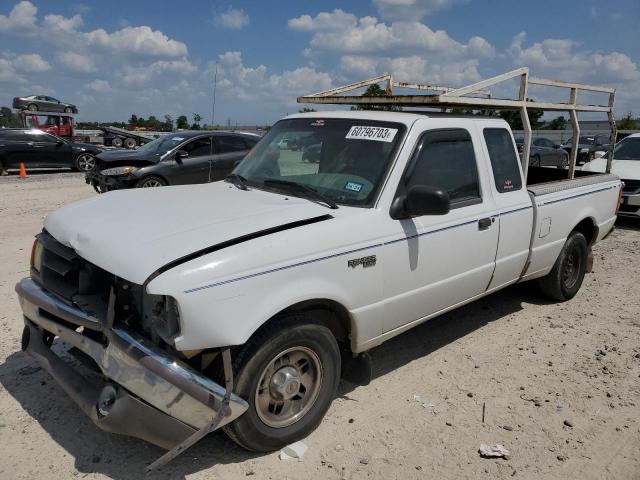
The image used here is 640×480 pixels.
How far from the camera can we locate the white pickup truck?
2627 millimetres

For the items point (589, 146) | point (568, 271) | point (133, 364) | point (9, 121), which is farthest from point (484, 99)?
point (9, 121)

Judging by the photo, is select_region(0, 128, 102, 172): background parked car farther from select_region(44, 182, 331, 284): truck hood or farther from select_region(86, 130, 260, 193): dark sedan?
select_region(44, 182, 331, 284): truck hood

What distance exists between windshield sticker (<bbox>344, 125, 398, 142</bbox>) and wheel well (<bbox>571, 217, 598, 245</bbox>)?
310 centimetres

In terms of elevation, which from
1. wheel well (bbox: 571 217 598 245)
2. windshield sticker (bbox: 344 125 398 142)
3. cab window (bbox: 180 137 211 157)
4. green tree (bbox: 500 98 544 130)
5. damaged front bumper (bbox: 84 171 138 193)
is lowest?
damaged front bumper (bbox: 84 171 138 193)

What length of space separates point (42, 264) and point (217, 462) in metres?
1.67

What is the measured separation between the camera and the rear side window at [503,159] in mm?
4422

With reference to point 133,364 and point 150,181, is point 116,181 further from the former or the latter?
point 133,364

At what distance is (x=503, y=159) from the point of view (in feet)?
14.9

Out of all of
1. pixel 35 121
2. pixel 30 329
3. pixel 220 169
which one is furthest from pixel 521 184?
pixel 35 121

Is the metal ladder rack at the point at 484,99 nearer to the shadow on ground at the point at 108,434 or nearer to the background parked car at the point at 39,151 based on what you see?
the shadow on ground at the point at 108,434

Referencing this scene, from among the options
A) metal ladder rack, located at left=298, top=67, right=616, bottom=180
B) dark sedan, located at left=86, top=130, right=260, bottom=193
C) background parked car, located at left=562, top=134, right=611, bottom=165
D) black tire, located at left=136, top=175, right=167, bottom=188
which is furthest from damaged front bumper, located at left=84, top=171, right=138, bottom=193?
background parked car, located at left=562, top=134, right=611, bottom=165

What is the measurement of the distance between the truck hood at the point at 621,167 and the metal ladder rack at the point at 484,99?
3233 millimetres

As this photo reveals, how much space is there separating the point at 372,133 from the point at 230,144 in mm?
8272

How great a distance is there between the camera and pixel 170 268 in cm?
260
